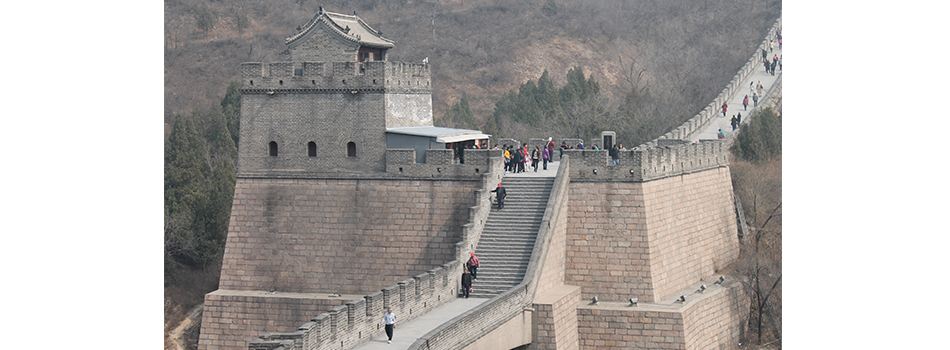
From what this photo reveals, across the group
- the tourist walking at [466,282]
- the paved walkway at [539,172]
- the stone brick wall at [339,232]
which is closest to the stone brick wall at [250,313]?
the stone brick wall at [339,232]

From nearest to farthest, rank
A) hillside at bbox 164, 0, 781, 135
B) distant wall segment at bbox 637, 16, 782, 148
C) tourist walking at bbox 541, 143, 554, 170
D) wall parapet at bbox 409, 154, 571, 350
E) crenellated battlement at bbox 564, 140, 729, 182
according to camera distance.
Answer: wall parapet at bbox 409, 154, 571, 350 → crenellated battlement at bbox 564, 140, 729, 182 → tourist walking at bbox 541, 143, 554, 170 → distant wall segment at bbox 637, 16, 782, 148 → hillside at bbox 164, 0, 781, 135

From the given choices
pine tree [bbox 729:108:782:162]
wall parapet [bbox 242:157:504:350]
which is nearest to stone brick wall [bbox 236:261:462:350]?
wall parapet [bbox 242:157:504:350]

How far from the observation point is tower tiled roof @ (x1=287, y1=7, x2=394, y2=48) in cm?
2958

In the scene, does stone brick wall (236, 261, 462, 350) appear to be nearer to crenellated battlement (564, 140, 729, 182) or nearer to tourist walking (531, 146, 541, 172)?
crenellated battlement (564, 140, 729, 182)

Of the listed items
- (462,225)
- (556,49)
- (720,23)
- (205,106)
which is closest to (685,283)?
(462,225)

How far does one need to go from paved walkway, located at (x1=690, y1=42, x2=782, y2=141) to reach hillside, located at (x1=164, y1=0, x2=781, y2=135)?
9.72 metres

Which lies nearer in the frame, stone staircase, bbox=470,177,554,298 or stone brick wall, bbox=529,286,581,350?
stone brick wall, bbox=529,286,581,350

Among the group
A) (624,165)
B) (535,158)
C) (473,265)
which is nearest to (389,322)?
(473,265)

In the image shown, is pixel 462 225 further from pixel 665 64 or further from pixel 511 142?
pixel 665 64

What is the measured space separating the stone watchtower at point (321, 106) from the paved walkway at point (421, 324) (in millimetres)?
6249

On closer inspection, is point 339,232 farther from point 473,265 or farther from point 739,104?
point 739,104

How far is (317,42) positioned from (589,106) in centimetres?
2448

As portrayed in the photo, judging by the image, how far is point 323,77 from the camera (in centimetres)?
2922

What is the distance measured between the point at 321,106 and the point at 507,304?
912 centimetres
